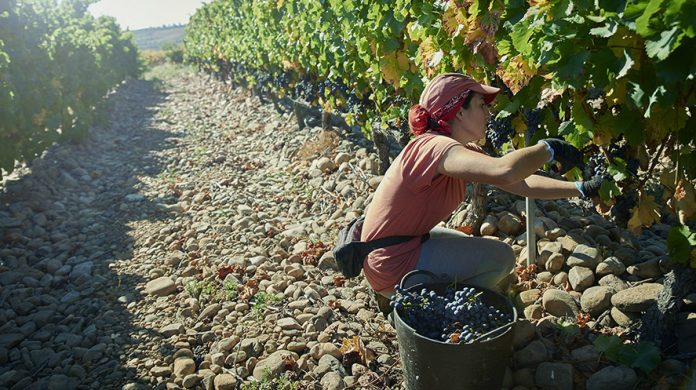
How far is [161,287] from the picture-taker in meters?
4.26

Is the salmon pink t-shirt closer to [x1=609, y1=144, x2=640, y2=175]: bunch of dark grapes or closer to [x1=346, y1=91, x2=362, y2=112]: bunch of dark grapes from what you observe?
[x1=609, y1=144, x2=640, y2=175]: bunch of dark grapes

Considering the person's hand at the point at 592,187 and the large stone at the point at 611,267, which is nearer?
the person's hand at the point at 592,187

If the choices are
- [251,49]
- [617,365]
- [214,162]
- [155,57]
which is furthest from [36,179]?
[155,57]

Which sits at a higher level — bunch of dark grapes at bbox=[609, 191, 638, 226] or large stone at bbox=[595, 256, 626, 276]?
bunch of dark grapes at bbox=[609, 191, 638, 226]

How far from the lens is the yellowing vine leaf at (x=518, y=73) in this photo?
2.70m

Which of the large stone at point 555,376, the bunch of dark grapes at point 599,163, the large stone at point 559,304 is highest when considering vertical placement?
the bunch of dark grapes at point 599,163

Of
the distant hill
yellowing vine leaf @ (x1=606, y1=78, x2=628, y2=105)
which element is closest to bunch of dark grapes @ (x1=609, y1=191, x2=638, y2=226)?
yellowing vine leaf @ (x1=606, y1=78, x2=628, y2=105)

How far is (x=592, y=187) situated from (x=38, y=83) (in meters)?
8.52

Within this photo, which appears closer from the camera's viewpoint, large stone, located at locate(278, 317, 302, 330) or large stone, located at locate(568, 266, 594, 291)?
large stone, located at locate(568, 266, 594, 291)

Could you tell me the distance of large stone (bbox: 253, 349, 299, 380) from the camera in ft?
10.0

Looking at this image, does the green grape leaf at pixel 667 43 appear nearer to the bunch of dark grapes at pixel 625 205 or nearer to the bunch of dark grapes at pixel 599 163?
the bunch of dark grapes at pixel 599 163

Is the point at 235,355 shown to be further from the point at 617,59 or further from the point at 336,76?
the point at 336,76

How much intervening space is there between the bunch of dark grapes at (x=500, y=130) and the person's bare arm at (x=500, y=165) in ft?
3.23

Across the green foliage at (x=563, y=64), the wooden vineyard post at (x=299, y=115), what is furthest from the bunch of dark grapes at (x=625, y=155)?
the wooden vineyard post at (x=299, y=115)
